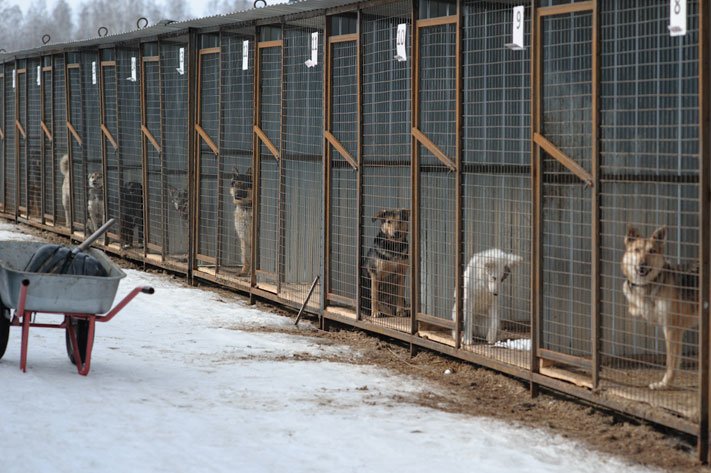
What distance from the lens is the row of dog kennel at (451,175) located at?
22.7 feet

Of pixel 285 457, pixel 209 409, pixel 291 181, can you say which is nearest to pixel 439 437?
pixel 285 457

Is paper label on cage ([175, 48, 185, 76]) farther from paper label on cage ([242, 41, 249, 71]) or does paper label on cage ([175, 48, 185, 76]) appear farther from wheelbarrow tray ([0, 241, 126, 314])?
wheelbarrow tray ([0, 241, 126, 314])

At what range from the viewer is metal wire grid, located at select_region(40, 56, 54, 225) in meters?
18.4

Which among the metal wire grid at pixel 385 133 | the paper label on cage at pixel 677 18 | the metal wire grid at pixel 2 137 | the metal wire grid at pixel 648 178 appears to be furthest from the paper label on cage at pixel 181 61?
the metal wire grid at pixel 2 137

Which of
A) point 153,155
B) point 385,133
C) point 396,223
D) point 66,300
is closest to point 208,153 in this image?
point 153,155

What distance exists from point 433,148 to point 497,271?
1095 millimetres

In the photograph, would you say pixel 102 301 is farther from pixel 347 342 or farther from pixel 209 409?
pixel 347 342

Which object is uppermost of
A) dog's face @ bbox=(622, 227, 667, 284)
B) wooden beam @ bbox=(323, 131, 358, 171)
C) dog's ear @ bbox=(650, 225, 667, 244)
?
wooden beam @ bbox=(323, 131, 358, 171)

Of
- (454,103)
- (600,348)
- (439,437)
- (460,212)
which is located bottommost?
(439,437)

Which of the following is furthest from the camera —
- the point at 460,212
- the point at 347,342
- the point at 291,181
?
the point at 291,181

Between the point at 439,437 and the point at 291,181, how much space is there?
5.57 m

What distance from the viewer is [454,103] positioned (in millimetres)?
9164

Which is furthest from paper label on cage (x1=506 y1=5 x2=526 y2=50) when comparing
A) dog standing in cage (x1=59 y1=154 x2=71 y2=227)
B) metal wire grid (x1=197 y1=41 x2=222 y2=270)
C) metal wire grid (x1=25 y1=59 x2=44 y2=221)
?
metal wire grid (x1=25 y1=59 x2=44 y2=221)

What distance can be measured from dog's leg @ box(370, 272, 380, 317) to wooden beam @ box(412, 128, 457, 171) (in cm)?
140
